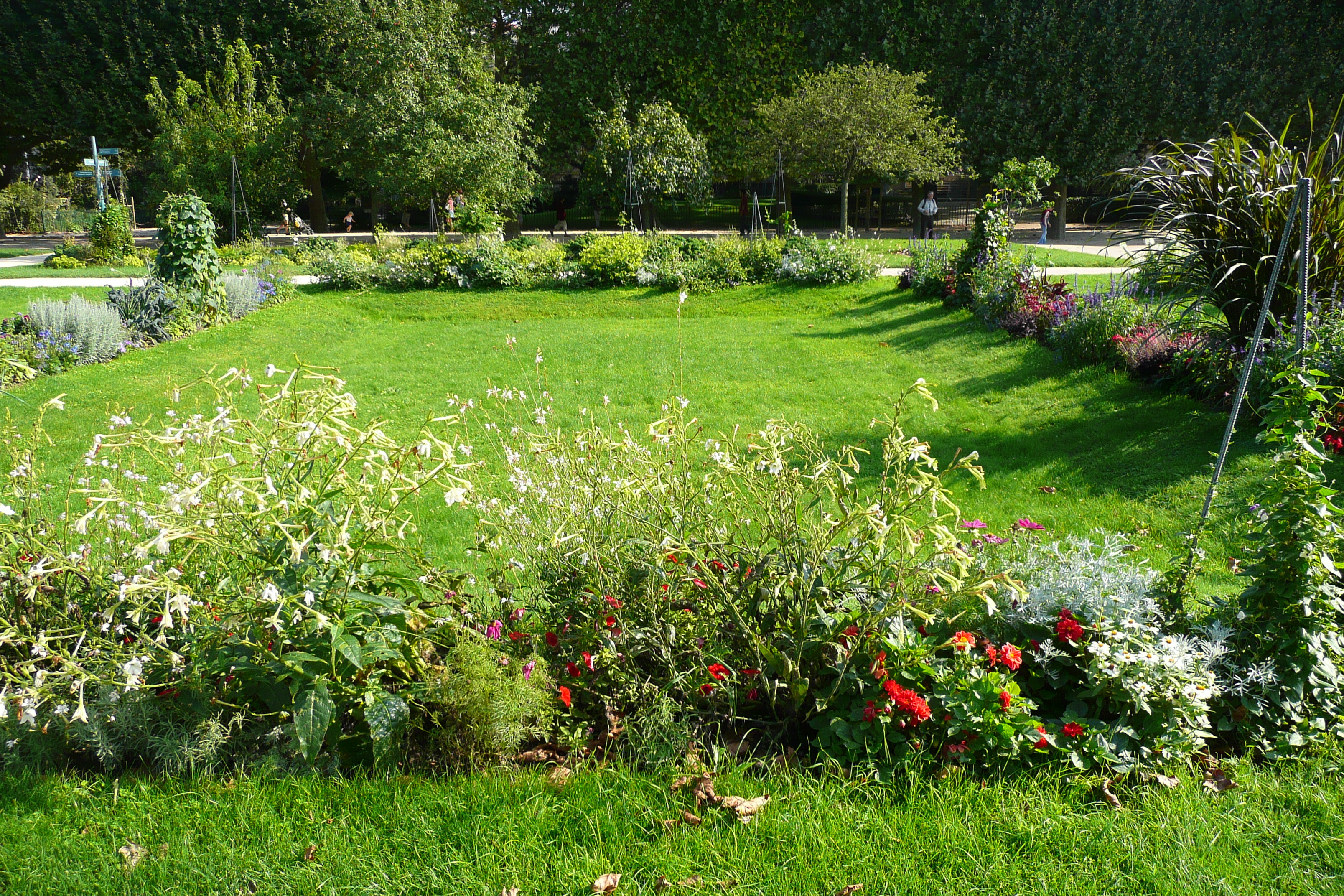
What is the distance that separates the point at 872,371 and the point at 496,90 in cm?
1512

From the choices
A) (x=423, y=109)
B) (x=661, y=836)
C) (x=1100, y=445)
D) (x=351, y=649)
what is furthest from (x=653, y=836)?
(x=423, y=109)

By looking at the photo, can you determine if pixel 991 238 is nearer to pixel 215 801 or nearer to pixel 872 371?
pixel 872 371

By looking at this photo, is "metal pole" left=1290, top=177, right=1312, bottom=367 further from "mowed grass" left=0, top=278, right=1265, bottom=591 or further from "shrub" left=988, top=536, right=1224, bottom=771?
"shrub" left=988, top=536, right=1224, bottom=771

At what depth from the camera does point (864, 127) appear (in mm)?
18250

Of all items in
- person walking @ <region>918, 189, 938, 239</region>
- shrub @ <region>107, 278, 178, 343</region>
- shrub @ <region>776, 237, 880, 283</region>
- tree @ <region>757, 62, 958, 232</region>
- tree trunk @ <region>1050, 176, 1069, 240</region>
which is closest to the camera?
shrub @ <region>107, 278, 178, 343</region>

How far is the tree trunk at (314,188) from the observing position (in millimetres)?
26625

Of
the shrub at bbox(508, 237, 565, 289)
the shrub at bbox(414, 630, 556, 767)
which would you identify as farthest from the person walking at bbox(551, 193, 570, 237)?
the shrub at bbox(414, 630, 556, 767)

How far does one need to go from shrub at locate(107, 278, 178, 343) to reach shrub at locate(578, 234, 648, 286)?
6185 millimetres

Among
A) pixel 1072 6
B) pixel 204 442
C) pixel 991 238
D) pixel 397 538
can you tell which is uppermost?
pixel 1072 6

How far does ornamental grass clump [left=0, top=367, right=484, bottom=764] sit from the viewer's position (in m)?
2.47

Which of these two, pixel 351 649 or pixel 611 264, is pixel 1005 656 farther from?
pixel 611 264

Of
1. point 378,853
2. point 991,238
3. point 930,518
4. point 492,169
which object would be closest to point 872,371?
point 991,238

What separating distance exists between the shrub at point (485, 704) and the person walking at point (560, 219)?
2171 cm

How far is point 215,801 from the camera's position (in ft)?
8.36
